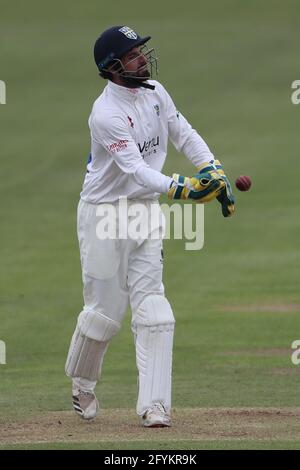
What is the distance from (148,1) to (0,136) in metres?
13.1

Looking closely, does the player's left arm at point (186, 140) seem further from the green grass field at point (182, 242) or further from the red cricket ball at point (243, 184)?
the green grass field at point (182, 242)

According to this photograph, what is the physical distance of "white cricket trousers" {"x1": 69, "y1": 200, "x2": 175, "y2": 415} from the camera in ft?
28.9

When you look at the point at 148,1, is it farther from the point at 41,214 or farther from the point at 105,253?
the point at 105,253

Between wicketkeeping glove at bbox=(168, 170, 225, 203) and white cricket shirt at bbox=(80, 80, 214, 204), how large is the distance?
211 millimetres

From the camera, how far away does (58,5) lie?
143ft

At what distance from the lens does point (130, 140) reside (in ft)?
28.8

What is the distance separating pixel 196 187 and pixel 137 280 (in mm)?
794

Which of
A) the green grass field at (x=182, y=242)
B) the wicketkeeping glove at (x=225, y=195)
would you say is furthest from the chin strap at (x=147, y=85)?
the green grass field at (x=182, y=242)

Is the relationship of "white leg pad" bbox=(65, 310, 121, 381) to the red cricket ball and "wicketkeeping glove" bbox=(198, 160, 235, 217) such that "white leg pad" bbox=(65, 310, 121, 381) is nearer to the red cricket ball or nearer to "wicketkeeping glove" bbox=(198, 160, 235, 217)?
"wicketkeeping glove" bbox=(198, 160, 235, 217)

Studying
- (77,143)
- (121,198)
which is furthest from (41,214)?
(121,198)

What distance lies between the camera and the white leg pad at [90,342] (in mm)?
9078

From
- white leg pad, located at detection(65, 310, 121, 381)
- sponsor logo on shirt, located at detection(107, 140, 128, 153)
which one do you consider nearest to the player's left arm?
sponsor logo on shirt, located at detection(107, 140, 128, 153)

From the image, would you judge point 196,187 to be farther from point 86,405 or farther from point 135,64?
point 86,405

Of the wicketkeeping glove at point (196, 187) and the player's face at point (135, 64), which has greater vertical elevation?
the player's face at point (135, 64)
